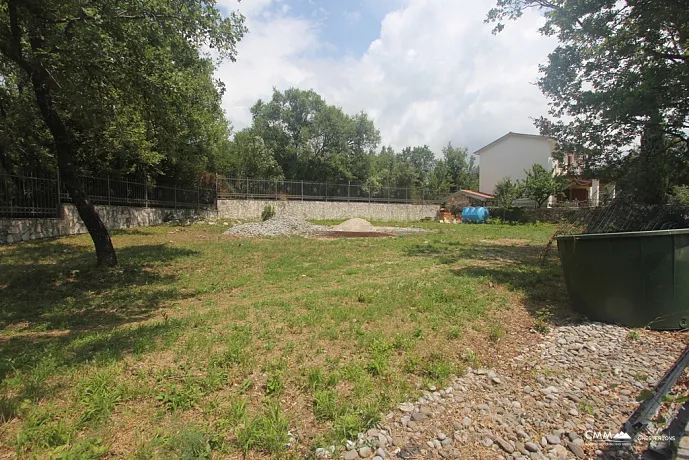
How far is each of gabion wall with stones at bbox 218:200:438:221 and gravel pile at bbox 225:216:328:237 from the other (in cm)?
456

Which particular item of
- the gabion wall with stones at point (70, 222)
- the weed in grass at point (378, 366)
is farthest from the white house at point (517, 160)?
the weed in grass at point (378, 366)

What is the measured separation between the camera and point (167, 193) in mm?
20234

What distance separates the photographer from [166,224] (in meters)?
18.8

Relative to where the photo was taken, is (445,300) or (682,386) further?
(445,300)

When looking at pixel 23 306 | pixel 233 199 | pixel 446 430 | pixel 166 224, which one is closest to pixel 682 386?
pixel 446 430

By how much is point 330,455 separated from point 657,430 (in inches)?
87.1

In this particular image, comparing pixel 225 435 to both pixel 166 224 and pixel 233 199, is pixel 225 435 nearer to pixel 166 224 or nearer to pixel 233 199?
pixel 166 224

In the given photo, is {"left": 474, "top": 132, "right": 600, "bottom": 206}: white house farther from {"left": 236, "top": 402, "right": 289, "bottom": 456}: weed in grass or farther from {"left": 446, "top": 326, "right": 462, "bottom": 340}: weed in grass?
{"left": 236, "top": 402, "right": 289, "bottom": 456}: weed in grass

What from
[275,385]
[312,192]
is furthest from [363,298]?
[312,192]

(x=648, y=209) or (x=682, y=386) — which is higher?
(x=648, y=209)

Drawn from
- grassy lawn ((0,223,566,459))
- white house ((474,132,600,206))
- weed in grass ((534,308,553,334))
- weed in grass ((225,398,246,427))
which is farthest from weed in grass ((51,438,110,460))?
white house ((474,132,600,206))

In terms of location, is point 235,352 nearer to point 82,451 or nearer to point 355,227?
point 82,451

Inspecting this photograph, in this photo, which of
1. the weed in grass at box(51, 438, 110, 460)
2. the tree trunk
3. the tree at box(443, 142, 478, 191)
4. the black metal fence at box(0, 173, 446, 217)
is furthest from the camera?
the tree at box(443, 142, 478, 191)

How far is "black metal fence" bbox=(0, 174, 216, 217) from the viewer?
10.8 metres
